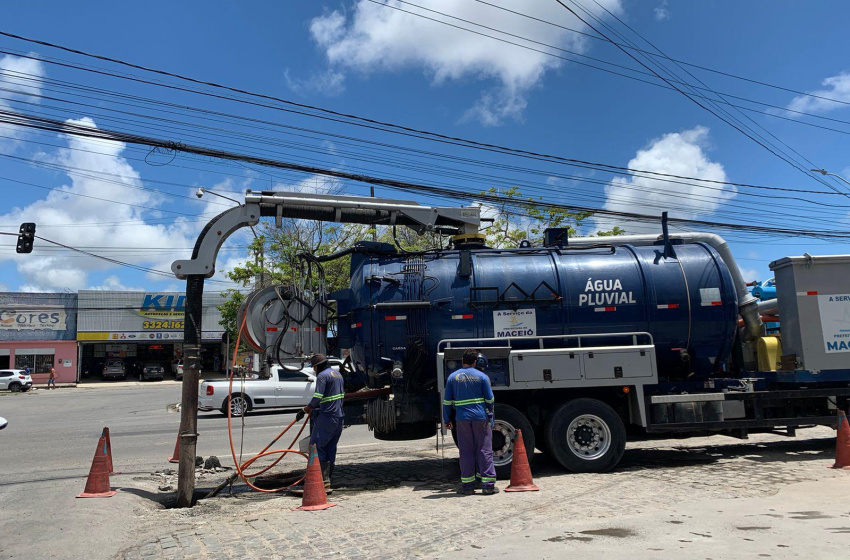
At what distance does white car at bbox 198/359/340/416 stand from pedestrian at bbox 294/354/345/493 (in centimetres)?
954

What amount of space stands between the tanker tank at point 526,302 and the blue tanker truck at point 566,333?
0.02 m

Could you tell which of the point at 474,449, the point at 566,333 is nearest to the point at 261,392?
the point at 566,333

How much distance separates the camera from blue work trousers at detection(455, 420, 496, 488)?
743cm

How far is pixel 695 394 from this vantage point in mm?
8898

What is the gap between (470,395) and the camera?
24.7 feet

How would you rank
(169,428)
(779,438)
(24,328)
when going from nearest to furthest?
(779,438)
(169,428)
(24,328)

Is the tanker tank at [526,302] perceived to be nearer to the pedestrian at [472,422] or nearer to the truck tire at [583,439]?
the truck tire at [583,439]

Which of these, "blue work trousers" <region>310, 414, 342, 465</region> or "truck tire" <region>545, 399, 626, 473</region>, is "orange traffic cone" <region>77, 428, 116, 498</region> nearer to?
"blue work trousers" <region>310, 414, 342, 465</region>

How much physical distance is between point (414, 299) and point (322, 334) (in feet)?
5.01

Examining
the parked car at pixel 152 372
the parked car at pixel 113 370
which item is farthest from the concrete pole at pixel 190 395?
the parked car at pixel 113 370

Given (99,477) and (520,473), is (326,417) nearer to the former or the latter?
(520,473)

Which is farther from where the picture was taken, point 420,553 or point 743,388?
point 743,388

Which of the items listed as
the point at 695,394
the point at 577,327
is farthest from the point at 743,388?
the point at 577,327

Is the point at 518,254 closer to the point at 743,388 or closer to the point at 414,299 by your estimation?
the point at 414,299
